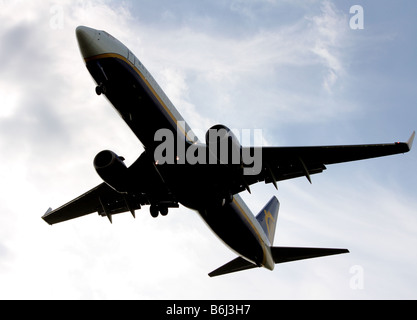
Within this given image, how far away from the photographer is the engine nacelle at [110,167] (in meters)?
22.6

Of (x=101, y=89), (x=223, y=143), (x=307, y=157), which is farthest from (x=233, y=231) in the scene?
(x=101, y=89)

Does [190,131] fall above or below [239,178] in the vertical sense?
above

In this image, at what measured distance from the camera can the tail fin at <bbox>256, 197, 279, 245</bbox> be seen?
32.2 m

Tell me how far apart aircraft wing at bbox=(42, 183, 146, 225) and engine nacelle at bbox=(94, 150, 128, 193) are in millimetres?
4349

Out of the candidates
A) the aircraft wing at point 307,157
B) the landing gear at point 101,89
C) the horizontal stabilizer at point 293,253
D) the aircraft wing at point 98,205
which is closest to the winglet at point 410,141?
the aircraft wing at point 307,157

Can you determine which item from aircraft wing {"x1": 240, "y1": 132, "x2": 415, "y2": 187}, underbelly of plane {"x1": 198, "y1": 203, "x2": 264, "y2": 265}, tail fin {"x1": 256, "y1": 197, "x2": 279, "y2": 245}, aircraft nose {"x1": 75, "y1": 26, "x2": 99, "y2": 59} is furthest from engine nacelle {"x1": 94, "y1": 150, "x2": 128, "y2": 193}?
tail fin {"x1": 256, "y1": 197, "x2": 279, "y2": 245}

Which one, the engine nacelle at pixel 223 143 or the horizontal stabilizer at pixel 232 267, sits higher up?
the engine nacelle at pixel 223 143

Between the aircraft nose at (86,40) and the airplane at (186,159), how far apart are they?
0.13ft

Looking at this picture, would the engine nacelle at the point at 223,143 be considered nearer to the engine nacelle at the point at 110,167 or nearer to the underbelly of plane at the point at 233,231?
the underbelly of plane at the point at 233,231
